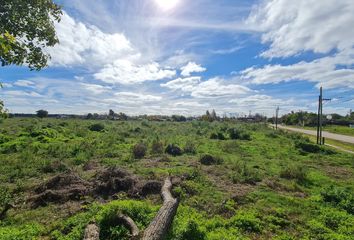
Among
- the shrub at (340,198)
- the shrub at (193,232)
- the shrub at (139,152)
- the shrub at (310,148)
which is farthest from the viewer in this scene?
the shrub at (310,148)

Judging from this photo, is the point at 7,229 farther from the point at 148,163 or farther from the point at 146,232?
the point at 148,163

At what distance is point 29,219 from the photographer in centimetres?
701

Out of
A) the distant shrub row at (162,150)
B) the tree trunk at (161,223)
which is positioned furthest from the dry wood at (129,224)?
the distant shrub row at (162,150)

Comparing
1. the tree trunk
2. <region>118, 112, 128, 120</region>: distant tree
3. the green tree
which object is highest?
the green tree

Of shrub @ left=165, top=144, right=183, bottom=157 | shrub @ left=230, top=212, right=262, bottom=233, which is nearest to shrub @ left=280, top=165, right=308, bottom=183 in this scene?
shrub @ left=230, top=212, right=262, bottom=233

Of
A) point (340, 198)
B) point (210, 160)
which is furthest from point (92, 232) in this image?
point (210, 160)

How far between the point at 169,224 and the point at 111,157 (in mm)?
10121

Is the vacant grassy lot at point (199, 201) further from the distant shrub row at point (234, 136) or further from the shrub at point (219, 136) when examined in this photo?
the distant shrub row at point (234, 136)

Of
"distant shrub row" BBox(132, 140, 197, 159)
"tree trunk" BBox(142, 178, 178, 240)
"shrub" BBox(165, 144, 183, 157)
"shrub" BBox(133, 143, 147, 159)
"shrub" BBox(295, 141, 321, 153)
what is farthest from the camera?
"shrub" BBox(295, 141, 321, 153)

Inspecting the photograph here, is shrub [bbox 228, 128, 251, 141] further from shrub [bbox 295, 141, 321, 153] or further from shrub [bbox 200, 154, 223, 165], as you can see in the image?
shrub [bbox 200, 154, 223, 165]

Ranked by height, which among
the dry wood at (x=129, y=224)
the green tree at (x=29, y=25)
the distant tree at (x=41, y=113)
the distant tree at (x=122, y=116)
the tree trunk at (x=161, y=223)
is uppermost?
the green tree at (x=29, y=25)

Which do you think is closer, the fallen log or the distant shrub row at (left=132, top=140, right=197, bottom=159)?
the fallen log

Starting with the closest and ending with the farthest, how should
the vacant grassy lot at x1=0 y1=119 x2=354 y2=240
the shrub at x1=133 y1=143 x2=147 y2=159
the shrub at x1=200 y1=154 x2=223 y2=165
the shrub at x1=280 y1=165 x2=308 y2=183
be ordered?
the vacant grassy lot at x1=0 y1=119 x2=354 y2=240
the shrub at x1=280 y1=165 x2=308 y2=183
the shrub at x1=200 y1=154 x2=223 y2=165
the shrub at x1=133 y1=143 x2=147 y2=159

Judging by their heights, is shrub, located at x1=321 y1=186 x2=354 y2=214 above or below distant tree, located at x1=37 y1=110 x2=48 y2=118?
below
